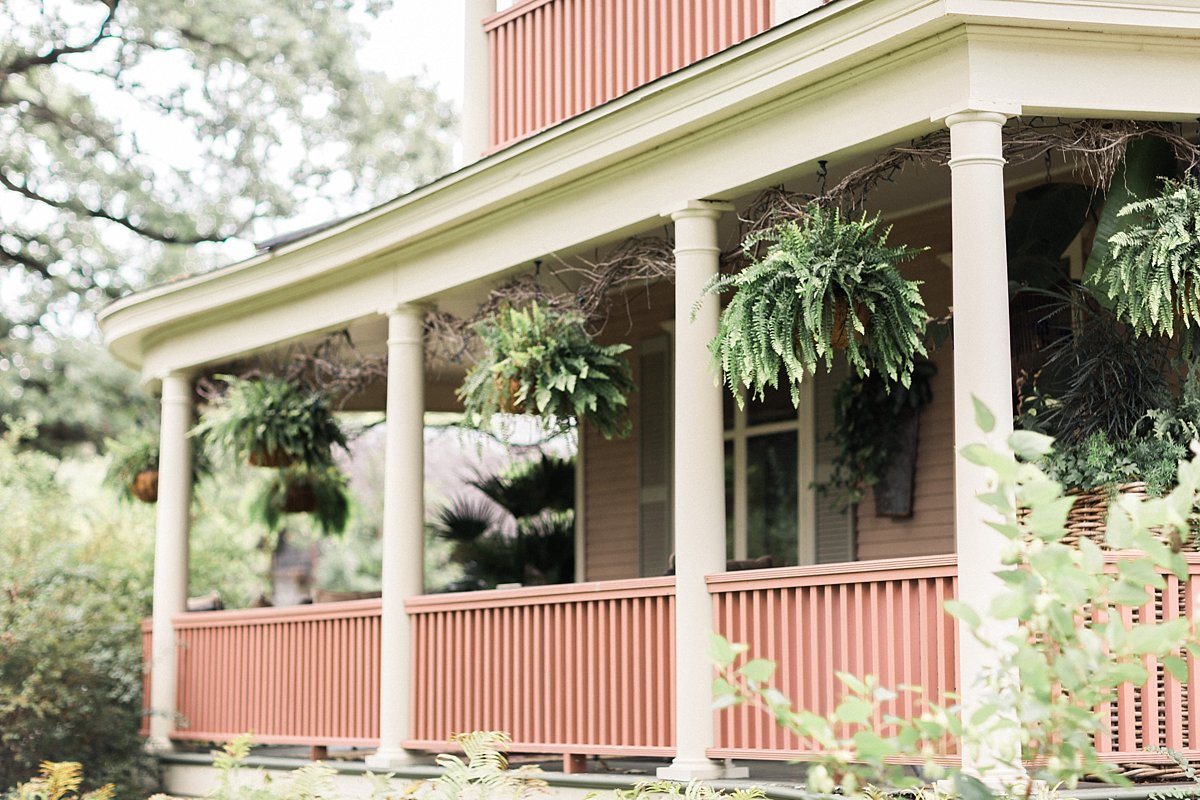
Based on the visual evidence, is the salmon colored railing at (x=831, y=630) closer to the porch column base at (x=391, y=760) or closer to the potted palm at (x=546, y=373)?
the potted palm at (x=546, y=373)

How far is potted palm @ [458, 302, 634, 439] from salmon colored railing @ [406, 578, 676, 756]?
1.05 metres

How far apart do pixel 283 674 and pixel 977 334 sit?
607 cm

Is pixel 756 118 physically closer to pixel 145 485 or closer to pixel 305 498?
pixel 305 498

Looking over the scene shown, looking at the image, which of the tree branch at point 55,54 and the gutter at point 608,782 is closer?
the gutter at point 608,782

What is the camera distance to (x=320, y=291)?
35.8ft

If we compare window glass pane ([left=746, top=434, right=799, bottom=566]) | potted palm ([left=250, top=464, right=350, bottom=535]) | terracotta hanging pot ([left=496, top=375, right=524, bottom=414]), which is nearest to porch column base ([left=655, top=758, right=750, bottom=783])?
terracotta hanging pot ([left=496, top=375, right=524, bottom=414])

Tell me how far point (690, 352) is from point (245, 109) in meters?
18.8

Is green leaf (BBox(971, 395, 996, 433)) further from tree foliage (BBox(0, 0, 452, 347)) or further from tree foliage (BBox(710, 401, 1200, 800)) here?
tree foliage (BBox(0, 0, 452, 347))

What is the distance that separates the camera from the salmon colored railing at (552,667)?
8023 millimetres

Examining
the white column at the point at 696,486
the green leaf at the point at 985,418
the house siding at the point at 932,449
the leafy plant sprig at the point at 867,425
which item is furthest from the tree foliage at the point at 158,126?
the green leaf at the point at 985,418

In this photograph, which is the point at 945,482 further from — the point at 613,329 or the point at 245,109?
the point at 245,109

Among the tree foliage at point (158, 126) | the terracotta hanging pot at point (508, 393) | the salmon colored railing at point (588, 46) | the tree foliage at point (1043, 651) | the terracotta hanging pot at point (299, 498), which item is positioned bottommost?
the tree foliage at point (1043, 651)

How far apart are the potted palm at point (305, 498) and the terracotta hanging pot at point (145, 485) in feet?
3.42

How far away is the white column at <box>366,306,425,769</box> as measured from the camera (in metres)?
9.65
